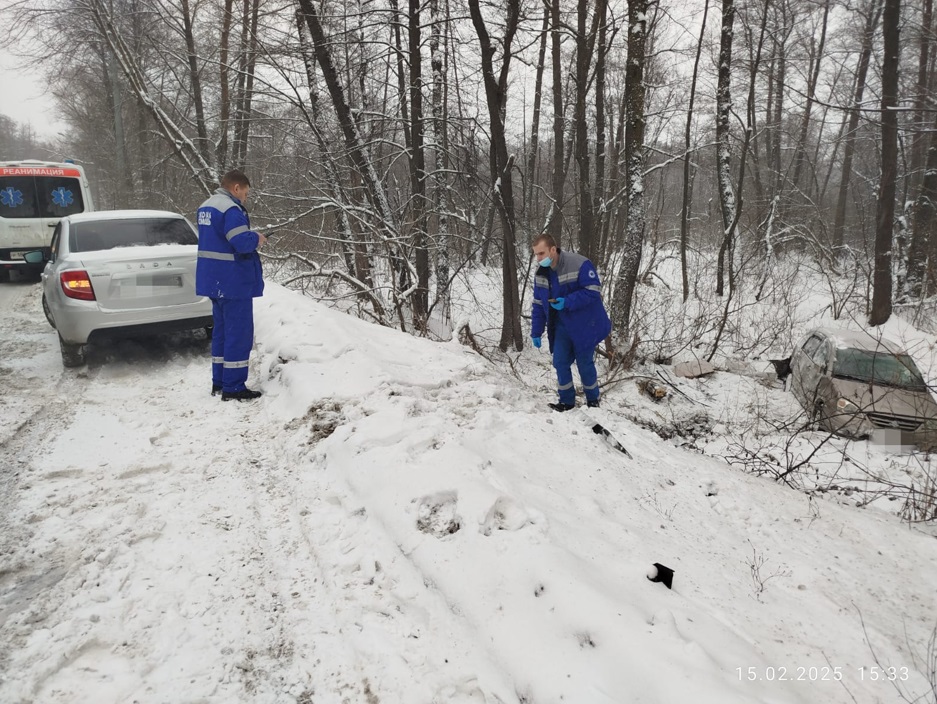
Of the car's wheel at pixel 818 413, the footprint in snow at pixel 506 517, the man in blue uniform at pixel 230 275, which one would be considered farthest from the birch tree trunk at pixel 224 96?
the car's wheel at pixel 818 413

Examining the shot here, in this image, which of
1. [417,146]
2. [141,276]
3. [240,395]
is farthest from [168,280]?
[417,146]

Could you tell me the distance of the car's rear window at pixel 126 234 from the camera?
5.66 m

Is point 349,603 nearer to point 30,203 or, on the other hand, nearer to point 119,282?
point 119,282

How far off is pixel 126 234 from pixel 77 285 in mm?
904

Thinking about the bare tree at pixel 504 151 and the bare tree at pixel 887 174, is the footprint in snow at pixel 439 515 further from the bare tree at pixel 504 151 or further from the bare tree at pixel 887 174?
the bare tree at pixel 887 174

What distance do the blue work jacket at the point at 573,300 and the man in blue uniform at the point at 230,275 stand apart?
2895mm

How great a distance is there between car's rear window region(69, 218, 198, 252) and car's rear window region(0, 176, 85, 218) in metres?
8.92

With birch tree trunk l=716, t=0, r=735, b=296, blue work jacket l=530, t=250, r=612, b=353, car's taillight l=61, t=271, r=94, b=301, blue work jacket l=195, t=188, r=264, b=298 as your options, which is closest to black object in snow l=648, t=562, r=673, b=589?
blue work jacket l=530, t=250, r=612, b=353

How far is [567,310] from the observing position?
569 centimetres

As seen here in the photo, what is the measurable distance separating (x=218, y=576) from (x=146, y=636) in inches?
15.9

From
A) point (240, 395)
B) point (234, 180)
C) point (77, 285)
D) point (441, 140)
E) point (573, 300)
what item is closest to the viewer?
point (234, 180)

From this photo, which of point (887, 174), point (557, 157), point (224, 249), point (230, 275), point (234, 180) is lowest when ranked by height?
point (230, 275)

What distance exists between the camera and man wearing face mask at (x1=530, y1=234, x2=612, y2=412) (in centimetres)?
555

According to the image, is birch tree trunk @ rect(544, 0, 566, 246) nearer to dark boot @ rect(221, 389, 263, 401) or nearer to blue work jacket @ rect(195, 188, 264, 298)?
blue work jacket @ rect(195, 188, 264, 298)
